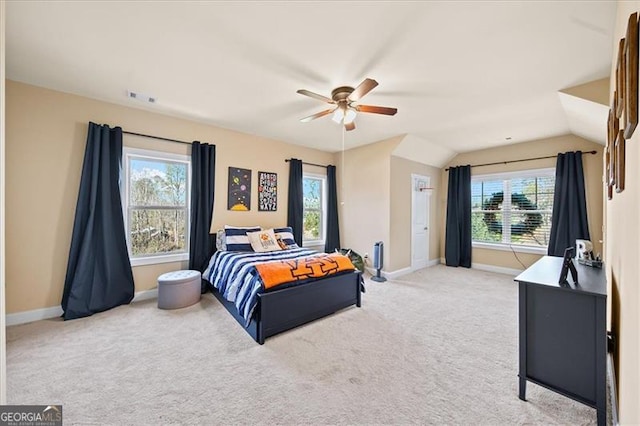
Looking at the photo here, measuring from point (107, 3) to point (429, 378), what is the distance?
3463mm

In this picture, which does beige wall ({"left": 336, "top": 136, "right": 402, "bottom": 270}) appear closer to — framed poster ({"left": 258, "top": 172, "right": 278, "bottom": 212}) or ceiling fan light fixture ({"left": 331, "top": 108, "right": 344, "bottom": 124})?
framed poster ({"left": 258, "top": 172, "right": 278, "bottom": 212})

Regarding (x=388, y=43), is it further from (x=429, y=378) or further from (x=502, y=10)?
(x=429, y=378)

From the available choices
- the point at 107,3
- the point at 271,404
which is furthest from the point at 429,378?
the point at 107,3

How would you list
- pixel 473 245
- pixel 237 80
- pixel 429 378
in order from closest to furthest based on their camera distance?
pixel 429 378 → pixel 237 80 → pixel 473 245

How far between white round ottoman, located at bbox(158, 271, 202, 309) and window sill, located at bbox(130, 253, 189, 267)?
397 millimetres

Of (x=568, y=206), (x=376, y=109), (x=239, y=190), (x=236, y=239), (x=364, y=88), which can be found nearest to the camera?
(x=364, y=88)

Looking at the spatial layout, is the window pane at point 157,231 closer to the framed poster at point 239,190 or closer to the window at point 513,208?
the framed poster at point 239,190

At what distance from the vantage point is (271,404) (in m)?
1.65

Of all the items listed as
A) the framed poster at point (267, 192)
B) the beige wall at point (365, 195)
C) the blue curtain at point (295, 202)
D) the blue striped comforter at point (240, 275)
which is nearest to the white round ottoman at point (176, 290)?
the blue striped comforter at point (240, 275)

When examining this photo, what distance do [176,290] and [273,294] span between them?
1.53 meters

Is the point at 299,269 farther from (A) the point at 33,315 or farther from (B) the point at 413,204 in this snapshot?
(B) the point at 413,204

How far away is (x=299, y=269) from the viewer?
9.05ft

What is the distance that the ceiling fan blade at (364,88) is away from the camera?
2131mm

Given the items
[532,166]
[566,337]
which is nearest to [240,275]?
[566,337]
